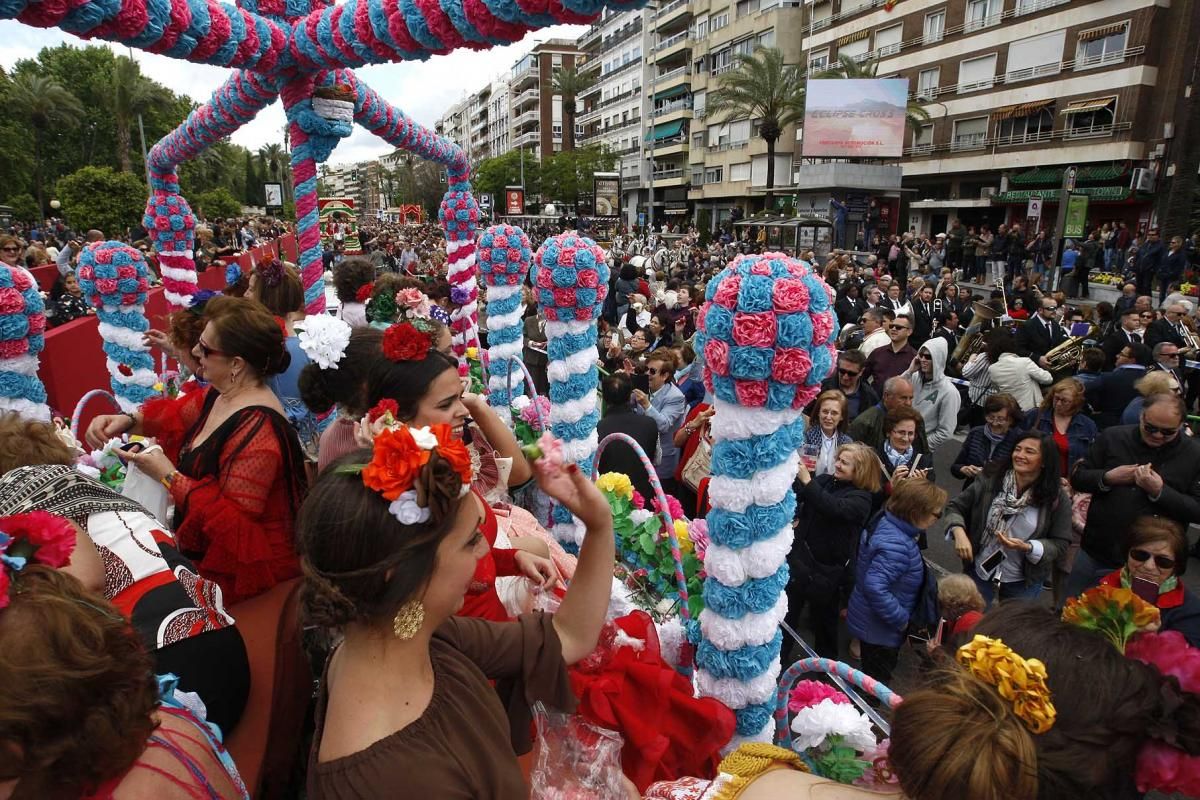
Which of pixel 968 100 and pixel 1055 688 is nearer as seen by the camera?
pixel 1055 688

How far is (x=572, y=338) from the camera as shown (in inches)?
190

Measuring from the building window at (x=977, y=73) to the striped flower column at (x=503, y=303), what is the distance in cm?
2986

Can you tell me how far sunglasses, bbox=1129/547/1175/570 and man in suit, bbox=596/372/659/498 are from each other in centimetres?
271

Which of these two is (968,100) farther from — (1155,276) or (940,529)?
(940,529)

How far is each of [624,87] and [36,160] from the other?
39.1 m

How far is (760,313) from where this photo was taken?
257cm

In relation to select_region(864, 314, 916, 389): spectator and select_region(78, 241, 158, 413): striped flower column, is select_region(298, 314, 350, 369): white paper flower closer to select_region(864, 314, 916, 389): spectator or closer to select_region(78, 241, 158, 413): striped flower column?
select_region(78, 241, 158, 413): striped flower column

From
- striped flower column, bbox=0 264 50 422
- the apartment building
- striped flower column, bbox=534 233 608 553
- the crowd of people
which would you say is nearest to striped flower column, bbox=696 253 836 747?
the crowd of people

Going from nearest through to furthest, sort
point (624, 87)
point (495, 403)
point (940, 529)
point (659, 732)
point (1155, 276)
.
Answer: point (659, 732)
point (940, 529)
point (495, 403)
point (1155, 276)
point (624, 87)

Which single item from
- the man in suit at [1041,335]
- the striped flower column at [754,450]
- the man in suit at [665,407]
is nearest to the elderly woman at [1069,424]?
the man in suit at [1041,335]

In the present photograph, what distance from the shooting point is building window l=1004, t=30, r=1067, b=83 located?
83.9 feet

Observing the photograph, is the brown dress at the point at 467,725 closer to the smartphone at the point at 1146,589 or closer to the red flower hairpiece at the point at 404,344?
the red flower hairpiece at the point at 404,344

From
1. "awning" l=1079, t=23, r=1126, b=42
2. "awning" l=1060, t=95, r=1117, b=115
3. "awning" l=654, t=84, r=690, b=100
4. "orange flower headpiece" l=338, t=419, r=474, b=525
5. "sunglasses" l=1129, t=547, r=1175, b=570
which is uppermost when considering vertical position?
"awning" l=654, t=84, r=690, b=100

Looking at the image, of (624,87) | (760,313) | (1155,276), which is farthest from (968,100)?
(760,313)
